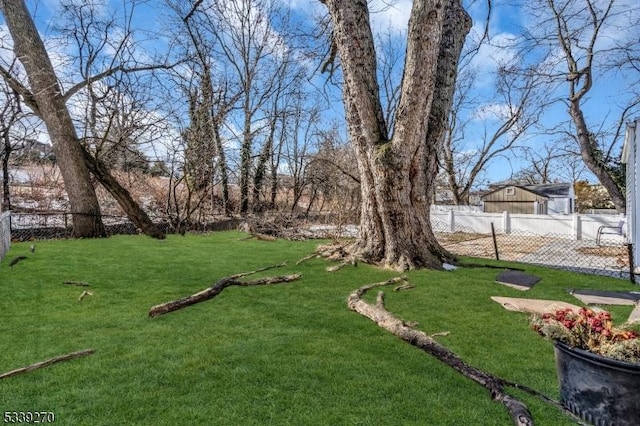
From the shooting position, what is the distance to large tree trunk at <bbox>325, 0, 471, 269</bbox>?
5145mm

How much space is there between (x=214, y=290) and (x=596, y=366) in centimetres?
333

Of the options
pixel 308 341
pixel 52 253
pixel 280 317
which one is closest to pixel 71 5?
pixel 52 253

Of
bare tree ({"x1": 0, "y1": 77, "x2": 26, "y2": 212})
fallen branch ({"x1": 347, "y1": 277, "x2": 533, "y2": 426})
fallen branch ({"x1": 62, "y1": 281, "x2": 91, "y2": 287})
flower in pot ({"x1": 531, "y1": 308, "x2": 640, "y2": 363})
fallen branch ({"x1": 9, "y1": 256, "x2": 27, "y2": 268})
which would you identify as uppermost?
bare tree ({"x1": 0, "y1": 77, "x2": 26, "y2": 212})

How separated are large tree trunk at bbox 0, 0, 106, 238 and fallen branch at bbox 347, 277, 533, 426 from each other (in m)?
7.12

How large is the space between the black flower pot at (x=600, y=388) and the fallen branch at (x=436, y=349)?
0.25 m

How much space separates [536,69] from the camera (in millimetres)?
11273

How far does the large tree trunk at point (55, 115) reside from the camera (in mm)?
7480

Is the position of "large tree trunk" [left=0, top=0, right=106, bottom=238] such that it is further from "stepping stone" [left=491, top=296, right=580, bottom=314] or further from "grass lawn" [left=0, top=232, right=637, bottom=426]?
"stepping stone" [left=491, top=296, right=580, bottom=314]

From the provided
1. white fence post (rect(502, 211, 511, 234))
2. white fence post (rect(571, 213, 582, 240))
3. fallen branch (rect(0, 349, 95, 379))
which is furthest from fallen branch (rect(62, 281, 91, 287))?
white fence post (rect(502, 211, 511, 234))

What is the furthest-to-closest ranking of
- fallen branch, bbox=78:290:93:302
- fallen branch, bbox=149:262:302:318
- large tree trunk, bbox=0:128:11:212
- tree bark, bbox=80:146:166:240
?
1. large tree trunk, bbox=0:128:11:212
2. tree bark, bbox=80:146:166:240
3. fallen branch, bbox=78:290:93:302
4. fallen branch, bbox=149:262:302:318

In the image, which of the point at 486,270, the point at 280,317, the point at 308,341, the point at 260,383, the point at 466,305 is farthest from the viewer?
the point at 486,270

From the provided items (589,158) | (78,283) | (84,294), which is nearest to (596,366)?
(84,294)

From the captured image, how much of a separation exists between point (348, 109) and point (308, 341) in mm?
3980

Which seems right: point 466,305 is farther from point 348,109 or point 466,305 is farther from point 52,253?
point 52,253
